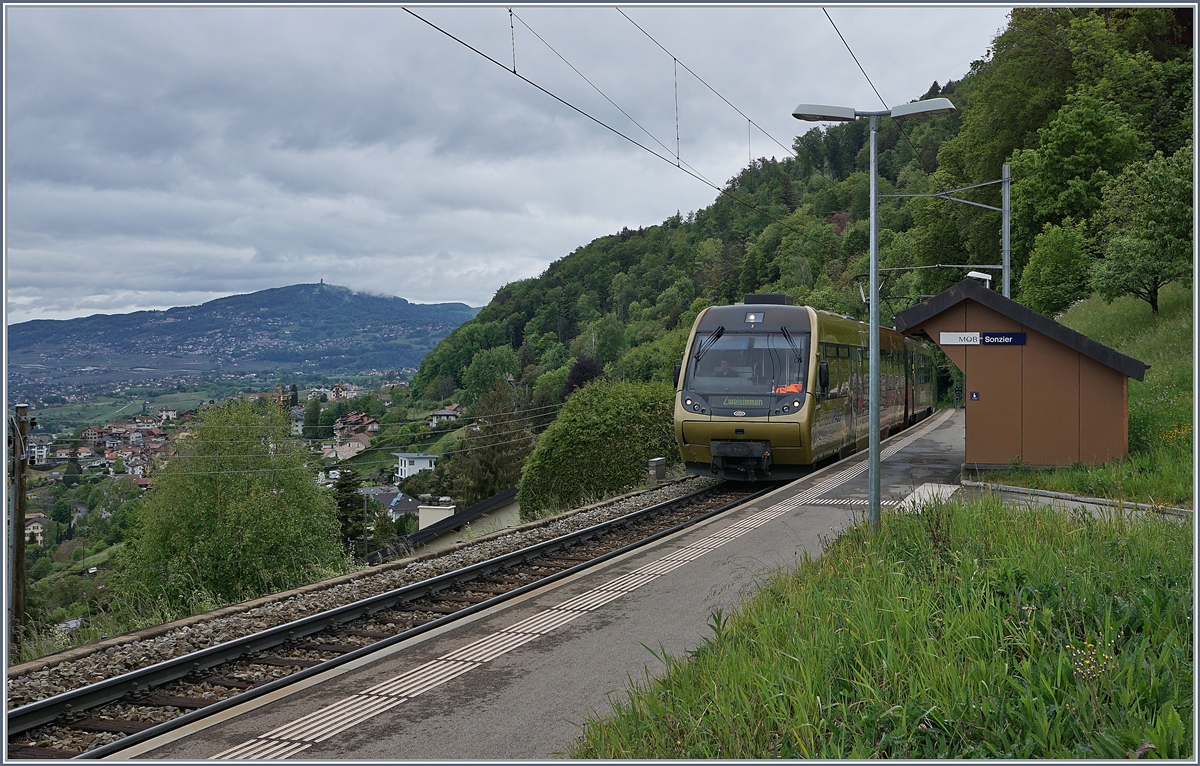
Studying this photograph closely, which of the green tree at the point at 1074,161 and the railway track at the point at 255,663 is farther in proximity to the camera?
the green tree at the point at 1074,161

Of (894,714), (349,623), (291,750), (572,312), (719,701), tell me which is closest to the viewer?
(894,714)

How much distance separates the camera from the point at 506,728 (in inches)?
214

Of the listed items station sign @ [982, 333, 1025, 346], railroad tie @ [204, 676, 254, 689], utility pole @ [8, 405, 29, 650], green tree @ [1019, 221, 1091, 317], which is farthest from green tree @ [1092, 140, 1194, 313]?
utility pole @ [8, 405, 29, 650]

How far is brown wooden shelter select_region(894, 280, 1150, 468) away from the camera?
49.0 feet

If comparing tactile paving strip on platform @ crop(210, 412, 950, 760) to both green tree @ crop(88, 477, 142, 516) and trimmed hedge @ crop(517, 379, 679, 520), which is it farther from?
green tree @ crop(88, 477, 142, 516)

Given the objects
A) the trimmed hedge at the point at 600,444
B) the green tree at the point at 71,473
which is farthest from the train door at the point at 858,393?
the green tree at the point at 71,473

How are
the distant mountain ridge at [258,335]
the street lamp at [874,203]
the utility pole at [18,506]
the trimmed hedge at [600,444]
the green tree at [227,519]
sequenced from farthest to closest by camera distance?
the green tree at [227,519], the distant mountain ridge at [258,335], the trimmed hedge at [600,444], the utility pole at [18,506], the street lamp at [874,203]

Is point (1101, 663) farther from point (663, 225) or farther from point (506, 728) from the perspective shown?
point (663, 225)

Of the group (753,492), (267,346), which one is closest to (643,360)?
(267,346)

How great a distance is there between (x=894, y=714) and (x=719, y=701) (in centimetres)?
86

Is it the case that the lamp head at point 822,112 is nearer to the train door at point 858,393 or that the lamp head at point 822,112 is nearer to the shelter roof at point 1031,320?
the shelter roof at point 1031,320

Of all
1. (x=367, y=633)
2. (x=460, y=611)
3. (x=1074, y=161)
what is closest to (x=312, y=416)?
(x=1074, y=161)

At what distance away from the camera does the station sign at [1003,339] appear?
15.4 meters

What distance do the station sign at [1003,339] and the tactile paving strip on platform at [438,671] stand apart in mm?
7229
